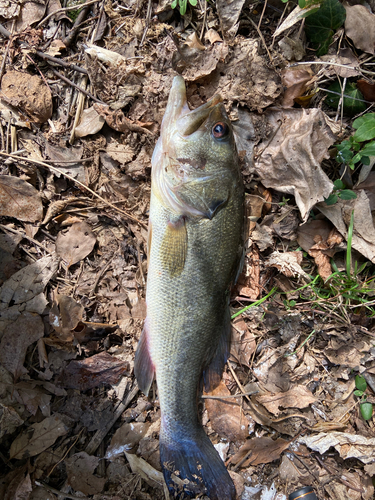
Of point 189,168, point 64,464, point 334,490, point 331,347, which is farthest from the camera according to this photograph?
point 331,347

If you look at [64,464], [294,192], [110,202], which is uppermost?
[294,192]

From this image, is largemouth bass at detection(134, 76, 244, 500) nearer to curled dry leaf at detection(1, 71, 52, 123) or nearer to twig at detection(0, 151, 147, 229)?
twig at detection(0, 151, 147, 229)

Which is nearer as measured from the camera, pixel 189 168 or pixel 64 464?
pixel 189 168

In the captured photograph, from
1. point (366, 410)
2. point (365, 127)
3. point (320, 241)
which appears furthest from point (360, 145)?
point (366, 410)

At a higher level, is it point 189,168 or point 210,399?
point 189,168

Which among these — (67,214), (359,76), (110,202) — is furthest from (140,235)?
(359,76)

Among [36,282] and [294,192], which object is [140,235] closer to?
[36,282]

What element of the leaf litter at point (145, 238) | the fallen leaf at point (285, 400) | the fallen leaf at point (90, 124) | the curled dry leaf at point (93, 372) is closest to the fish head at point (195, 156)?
the leaf litter at point (145, 238)

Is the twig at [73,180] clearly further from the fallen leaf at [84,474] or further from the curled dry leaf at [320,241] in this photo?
the fallen leaf at [84,474]
